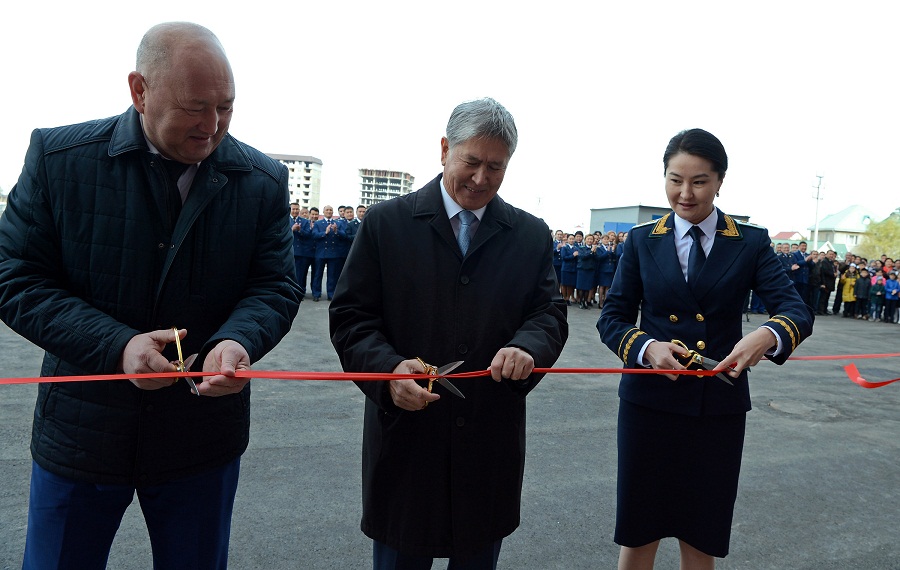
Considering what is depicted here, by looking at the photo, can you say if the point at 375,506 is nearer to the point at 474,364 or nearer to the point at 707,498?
the point at 474,364

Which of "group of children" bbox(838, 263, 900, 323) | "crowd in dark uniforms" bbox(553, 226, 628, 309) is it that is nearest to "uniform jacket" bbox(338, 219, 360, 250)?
"crowd in dark uniforms" bbox(553, 226, 628, 309)

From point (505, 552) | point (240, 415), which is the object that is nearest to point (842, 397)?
point (505, 552)

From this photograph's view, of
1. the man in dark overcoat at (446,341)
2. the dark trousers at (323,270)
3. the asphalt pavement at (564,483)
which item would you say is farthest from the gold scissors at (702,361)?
the dark trousers at (323,270)

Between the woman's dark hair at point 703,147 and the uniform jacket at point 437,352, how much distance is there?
0.88 meters

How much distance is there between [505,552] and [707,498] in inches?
48.6

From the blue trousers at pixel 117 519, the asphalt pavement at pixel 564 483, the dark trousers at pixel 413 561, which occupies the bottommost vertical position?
the asphalt pavement at pixel 564 483

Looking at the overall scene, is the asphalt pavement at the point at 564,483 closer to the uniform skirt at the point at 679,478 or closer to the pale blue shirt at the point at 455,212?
the uniform skirt at the point at 679,478

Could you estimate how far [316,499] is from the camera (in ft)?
12.6

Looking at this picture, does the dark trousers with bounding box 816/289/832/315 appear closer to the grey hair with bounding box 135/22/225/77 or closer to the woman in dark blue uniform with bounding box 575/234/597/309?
the woman in dark blue uniform with bounding box 575/234/597/309

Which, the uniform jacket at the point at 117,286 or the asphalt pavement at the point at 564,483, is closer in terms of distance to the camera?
the uniform jacket at the point at 117,286

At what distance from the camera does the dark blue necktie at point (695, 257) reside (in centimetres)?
260

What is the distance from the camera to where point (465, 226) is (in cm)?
224

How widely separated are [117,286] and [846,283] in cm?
2449

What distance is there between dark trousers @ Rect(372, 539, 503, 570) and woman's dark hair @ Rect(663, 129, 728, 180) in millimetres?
1680
